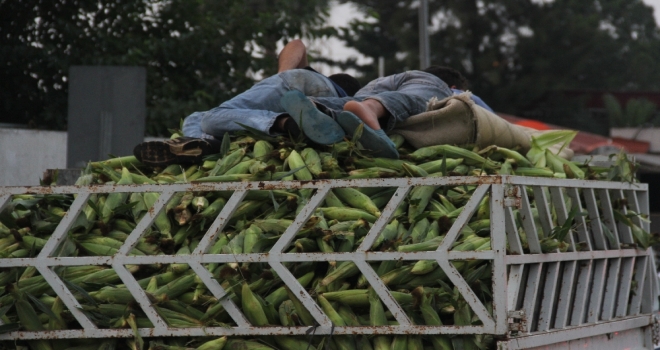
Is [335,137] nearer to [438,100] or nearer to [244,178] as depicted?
[244,178]

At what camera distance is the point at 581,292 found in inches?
164

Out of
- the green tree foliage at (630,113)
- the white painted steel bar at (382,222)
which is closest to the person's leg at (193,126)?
the white painted steel bar at (382,222)

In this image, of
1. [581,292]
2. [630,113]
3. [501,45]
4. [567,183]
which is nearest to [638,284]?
[581,292]

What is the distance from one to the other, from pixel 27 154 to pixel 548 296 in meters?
5.10

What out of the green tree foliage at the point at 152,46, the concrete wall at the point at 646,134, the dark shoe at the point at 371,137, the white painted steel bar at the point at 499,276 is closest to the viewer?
the white painted steel bar at the point at 499,276

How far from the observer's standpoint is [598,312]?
4.37 m

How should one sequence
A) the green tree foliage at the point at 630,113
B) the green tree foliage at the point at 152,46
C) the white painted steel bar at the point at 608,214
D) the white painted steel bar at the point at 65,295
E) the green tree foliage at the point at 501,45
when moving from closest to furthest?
the white painted steel bar at the point at 65,295 < the white painted steel bar at the point at 608,214 < the green tree foliage at the point at 152,46 < the green tree foliage at the point at 630,113 < the green tree foliage at the point at 501,45

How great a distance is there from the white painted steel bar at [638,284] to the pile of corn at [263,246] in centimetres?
108

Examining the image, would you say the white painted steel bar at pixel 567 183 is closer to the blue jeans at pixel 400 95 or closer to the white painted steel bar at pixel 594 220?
the white painted steel bar at pixel 594 220

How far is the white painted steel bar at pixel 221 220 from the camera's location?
364 centimetres

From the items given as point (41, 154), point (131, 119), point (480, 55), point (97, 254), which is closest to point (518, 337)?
point (97, 254)

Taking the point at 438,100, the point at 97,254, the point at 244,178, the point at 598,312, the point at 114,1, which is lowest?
the point at 598,312

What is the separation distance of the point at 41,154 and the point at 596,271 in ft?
16.8

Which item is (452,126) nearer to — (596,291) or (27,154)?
(596,291)
